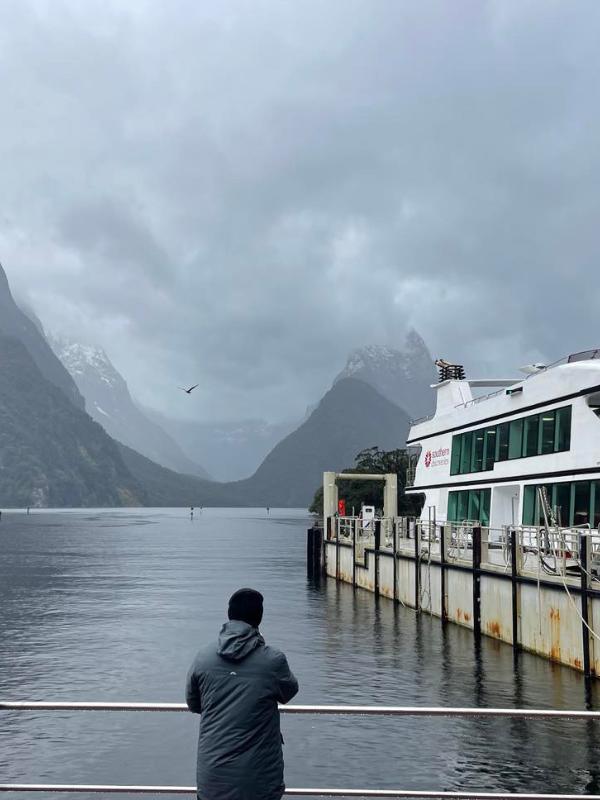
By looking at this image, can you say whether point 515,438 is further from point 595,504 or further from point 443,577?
point 595,504

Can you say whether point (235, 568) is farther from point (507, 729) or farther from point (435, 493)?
point (507, 729)

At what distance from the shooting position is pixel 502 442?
34.8 metres

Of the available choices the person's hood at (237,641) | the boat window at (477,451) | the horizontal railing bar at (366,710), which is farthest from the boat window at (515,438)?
the person's hood at (237,641)

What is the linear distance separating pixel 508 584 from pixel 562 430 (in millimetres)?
6842

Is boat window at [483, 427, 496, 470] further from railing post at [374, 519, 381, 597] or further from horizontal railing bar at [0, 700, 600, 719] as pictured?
horizontal railing bar at [0, 700, 600, 719]

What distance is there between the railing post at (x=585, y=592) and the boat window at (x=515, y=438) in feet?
41.5

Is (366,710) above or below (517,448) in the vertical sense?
below

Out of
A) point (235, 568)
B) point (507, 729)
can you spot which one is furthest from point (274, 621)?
point (235, 568)

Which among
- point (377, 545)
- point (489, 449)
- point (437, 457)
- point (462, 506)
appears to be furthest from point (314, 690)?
point (437, 457)

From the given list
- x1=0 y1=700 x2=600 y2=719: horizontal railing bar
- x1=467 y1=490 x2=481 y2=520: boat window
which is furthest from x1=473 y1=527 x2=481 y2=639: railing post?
x1=0 y1=700 x2=600 y2=719: horizontal railing bar

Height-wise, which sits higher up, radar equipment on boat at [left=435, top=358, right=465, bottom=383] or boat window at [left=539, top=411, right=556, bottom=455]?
radar equipment on boat at [left=435, top=358, right=465, bottom=383]

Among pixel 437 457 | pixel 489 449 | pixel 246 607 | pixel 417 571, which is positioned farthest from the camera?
pixel 437 457

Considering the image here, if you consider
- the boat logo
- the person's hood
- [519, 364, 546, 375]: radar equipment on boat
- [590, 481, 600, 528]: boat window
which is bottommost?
the person's hood

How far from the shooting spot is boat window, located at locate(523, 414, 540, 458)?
3152 centimetres
